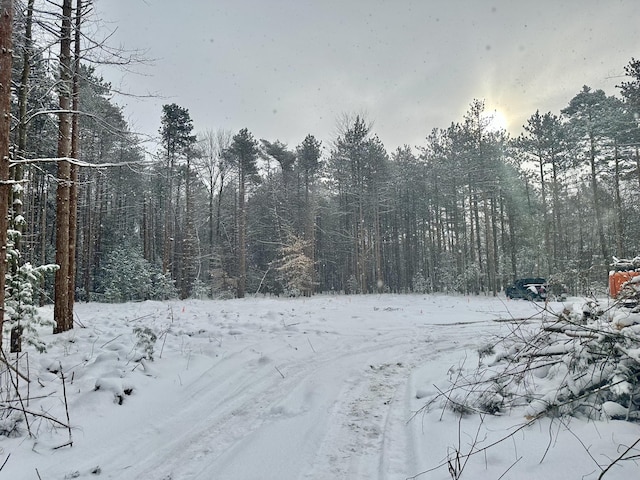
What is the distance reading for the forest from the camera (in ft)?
76.6

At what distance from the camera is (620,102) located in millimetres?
23016

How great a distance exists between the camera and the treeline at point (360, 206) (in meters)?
23.8

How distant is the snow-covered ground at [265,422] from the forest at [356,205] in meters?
14.8

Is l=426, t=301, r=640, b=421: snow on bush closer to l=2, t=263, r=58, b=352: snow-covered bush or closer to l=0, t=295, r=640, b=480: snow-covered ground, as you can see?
l=0, t=295, r=640, b=480: snow-covered ground

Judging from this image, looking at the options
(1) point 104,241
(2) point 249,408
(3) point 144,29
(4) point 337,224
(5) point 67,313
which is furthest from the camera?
(4) point 337,224

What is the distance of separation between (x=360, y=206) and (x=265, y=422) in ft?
91.1

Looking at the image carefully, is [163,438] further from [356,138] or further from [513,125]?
[513,125]

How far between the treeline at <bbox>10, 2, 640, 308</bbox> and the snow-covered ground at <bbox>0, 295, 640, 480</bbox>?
18.4 m

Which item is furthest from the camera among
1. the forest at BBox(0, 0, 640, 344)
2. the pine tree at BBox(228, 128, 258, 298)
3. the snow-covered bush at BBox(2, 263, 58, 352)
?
the pine tree at BBox(228, 128, 258, 298)

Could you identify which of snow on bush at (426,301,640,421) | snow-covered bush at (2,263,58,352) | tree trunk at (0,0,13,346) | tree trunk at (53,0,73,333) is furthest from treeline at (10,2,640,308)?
snow on bush at (426,301,640,421)

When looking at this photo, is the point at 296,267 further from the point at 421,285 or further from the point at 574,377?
the point at 574,377

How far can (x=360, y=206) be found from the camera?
3091 cm

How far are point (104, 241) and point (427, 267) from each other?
30.1m

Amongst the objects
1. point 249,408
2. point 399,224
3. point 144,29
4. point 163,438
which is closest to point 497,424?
point 249,408
